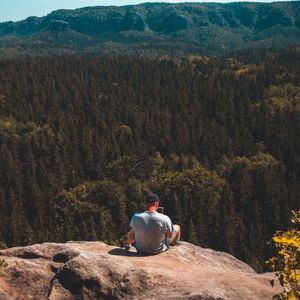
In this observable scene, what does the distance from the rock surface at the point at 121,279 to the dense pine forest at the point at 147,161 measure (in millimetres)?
64894

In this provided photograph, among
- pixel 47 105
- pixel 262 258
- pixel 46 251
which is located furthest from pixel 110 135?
pixel 46 251

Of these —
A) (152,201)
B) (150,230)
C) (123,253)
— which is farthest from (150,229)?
(123,253)

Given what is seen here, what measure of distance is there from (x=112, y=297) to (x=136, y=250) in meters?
3.37

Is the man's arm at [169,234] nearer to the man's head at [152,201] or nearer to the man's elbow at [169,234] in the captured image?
the man's elbow at [169,234]

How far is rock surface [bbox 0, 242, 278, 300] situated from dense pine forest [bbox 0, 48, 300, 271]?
213 ft

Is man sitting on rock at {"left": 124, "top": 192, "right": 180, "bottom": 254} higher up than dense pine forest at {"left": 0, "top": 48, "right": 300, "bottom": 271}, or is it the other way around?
man sitting on rock at {"left": 124, "top": 192, "right": 180, "bottom": 254}

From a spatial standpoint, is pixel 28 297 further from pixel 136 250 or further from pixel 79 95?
pixel 79 95

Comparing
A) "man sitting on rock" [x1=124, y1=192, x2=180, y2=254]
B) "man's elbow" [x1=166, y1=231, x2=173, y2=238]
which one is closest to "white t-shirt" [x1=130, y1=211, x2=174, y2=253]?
"man sitting on rock" [x1=124, y1=192, x2=180, y2=254]

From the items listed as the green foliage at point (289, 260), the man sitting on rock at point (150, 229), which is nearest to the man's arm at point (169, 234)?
the man sitting on rock at point (150, 229)

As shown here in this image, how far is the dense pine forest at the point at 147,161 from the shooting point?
91.9 meters

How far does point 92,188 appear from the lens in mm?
107812

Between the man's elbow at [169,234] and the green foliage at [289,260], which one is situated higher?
the green foliage at [289,260]

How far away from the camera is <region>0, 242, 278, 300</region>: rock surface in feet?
43.6

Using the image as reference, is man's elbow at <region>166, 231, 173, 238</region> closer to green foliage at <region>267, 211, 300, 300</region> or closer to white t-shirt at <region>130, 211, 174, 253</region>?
white t-shirt at <region>130, 211, 174, 253</region>
